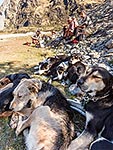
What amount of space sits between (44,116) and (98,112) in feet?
3.34

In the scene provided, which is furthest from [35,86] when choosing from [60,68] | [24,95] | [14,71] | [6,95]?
[14,71]

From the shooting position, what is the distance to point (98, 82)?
5891 millimetres

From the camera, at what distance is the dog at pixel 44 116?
5.27m

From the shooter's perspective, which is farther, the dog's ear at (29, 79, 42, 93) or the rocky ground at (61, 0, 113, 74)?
the rocky ground at (61, 0, 113, 74)

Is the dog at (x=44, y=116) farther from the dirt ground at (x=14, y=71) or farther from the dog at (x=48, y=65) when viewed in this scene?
the dog at (x=48, y=65)

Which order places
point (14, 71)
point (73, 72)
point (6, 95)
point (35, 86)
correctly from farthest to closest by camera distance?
point (14, 71), point (73, 72), point (6, 95), point (35, 86)

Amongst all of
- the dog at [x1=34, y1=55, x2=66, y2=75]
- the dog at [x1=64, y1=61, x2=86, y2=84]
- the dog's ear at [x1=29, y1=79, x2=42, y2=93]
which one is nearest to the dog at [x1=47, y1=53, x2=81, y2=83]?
the dog at [x1=34, y1=55, x2=66, y2=75]

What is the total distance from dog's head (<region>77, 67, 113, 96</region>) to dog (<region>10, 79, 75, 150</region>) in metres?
0.62

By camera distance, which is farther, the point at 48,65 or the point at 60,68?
the point at 48,65

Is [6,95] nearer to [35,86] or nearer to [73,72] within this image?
[35,86]

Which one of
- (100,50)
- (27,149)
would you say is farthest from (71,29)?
(27,149)

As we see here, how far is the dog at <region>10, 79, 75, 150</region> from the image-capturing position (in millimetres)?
5273

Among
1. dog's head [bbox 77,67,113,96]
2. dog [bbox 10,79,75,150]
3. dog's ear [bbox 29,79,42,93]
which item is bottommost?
dog [bbox 10,79,75,150]

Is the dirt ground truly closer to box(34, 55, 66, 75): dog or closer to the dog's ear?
box(34, 55, 66, 75): dog
